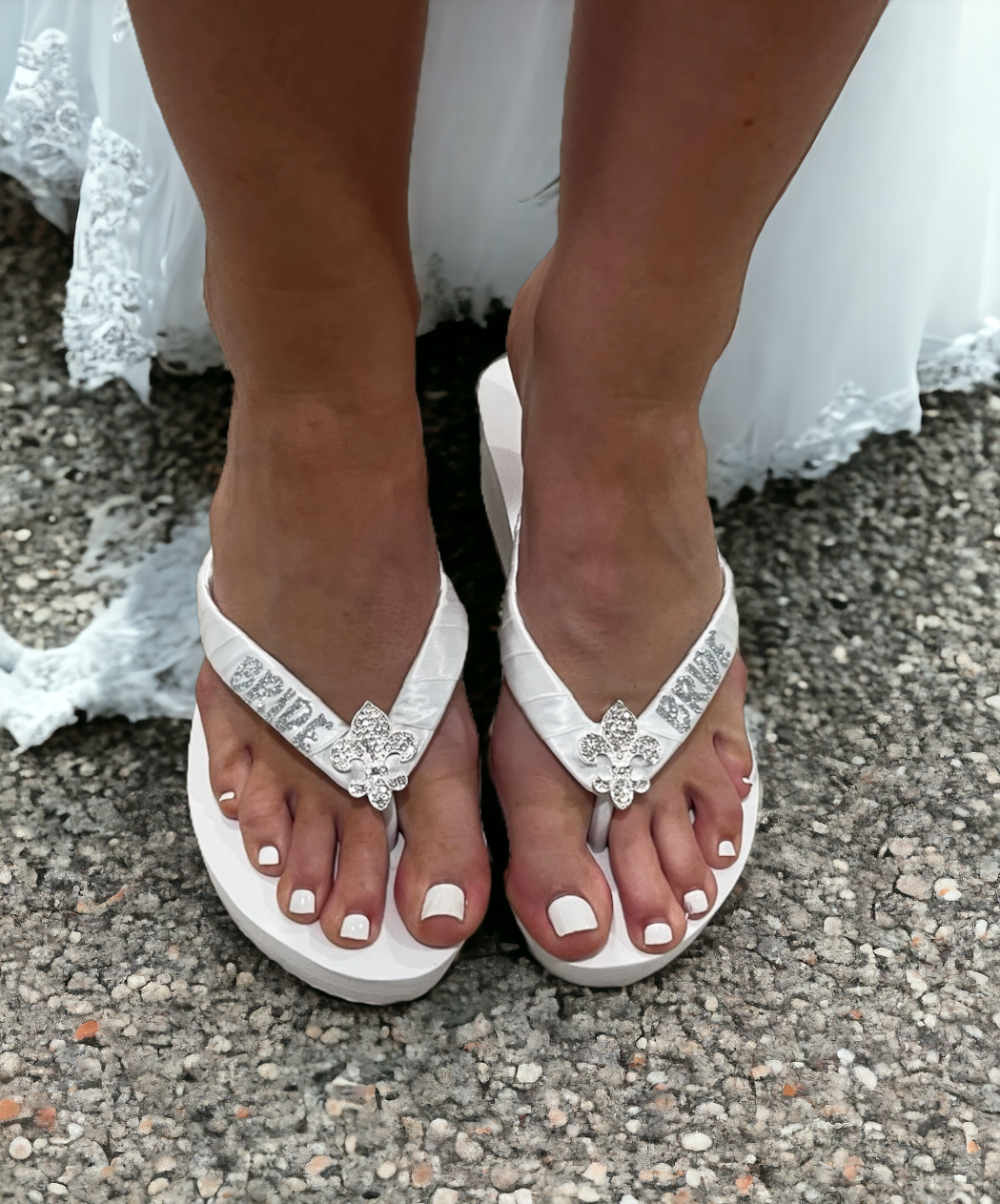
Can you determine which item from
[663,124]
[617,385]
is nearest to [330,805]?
[617,385]

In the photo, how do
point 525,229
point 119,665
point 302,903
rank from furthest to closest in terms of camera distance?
point 525,229 → point 119,665 → point 302,903

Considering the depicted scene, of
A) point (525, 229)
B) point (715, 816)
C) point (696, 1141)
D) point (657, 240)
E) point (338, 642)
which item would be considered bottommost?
point (696, 1141)

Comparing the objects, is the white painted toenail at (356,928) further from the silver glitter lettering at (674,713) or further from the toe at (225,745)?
the silver glitter lettering at (674,713)

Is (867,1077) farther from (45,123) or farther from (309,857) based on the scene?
(45,123)

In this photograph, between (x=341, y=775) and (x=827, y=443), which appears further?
(x=827, y=443)

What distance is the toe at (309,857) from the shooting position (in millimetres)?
735

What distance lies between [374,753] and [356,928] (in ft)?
0.38

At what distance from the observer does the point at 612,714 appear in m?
0.76

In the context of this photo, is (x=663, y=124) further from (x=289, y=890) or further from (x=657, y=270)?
(x=289, y=890)

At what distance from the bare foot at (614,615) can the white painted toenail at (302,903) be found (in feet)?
0.44

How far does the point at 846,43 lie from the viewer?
22.3 inches

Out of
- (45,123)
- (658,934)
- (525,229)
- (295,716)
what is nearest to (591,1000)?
(658,934)

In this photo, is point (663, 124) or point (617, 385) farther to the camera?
point (617, 385)

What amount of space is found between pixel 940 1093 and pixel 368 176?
2.22 ft
